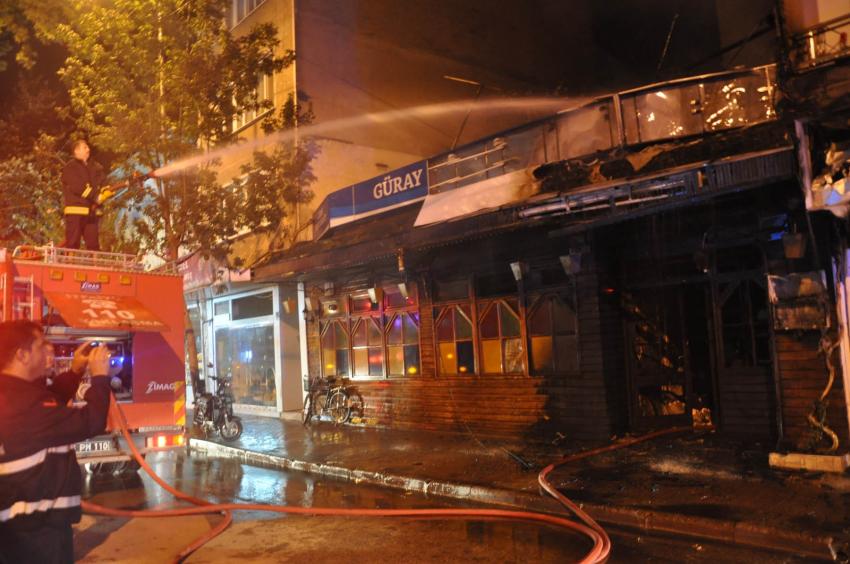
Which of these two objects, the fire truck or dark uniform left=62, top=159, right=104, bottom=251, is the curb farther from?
dark uniform left=62, top=159, right=104, bottom=251

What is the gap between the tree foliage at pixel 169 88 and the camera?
13.0 meters

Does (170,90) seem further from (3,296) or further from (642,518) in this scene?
(642,518)

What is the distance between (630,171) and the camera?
9.27 meters

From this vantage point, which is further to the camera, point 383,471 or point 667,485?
point 383,471

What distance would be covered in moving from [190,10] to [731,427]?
12.7 metres

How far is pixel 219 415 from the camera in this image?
13688 mm

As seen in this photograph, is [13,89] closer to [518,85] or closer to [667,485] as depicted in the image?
[518,85]

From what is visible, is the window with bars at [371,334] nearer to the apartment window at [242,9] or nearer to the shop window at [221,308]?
the shop window at [221,308]

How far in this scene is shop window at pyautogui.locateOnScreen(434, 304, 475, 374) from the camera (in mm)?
12477

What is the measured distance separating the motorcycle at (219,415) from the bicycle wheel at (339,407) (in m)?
2.04

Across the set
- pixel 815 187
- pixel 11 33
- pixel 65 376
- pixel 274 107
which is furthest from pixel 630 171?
pixel 11 33

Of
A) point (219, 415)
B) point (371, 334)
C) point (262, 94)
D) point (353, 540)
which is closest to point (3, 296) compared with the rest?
point (353, 540)

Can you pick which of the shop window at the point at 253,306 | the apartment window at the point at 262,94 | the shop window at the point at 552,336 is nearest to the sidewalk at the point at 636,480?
the shop window at the point at 552,336

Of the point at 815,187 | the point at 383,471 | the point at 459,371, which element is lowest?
the point at 383,471
